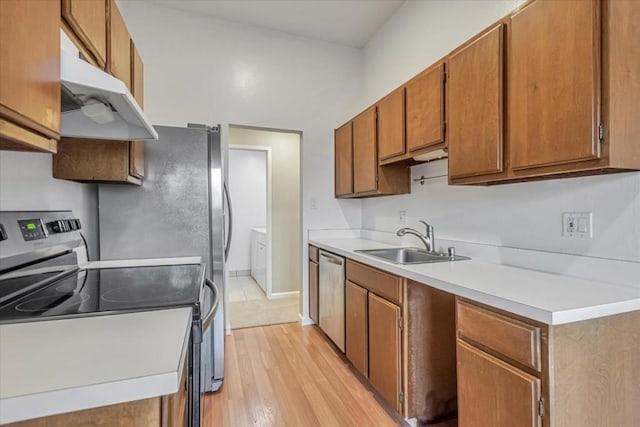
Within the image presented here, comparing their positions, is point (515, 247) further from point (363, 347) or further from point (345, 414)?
point (345, 414)

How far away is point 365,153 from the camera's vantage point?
2.69 meters

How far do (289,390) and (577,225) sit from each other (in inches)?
72.9

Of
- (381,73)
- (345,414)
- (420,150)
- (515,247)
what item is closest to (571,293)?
(515,247)

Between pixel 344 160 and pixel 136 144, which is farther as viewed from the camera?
pixel 344 160

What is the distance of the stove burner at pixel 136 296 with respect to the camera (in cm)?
96

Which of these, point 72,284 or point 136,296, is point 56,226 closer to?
point 72,284

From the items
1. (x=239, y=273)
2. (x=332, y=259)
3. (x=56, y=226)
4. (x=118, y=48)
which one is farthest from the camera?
(x=239, y=273)

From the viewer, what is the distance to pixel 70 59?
32.3 inches

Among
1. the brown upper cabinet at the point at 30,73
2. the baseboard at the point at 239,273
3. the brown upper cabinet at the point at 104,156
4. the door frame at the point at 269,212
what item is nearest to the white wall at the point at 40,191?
the brown upper cabinet at the point at 104,156

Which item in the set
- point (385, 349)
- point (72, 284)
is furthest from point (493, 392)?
point (72, 284)

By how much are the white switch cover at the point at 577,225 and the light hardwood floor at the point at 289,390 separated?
51.9 inches

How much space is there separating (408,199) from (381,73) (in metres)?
1.34

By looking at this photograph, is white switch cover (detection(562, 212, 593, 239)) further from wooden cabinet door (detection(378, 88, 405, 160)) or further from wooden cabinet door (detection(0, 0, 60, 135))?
wooden cabinet door (detection(0, 0, 60, 135))

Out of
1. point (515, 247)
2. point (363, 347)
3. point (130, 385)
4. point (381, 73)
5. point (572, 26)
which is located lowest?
point (363, 347)
